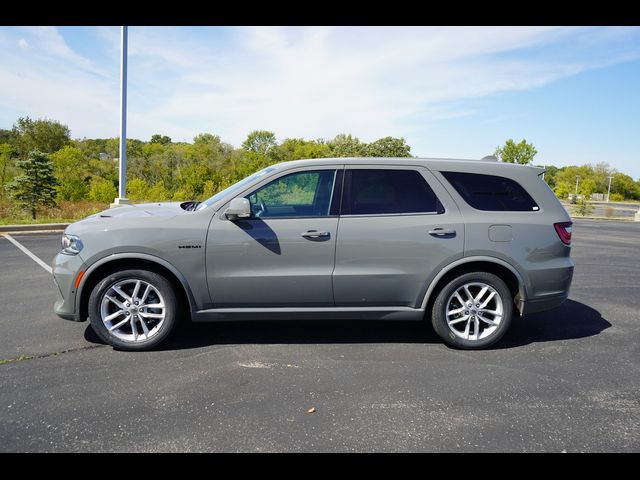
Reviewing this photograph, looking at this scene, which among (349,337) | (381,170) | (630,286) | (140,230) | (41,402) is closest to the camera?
(41,402)

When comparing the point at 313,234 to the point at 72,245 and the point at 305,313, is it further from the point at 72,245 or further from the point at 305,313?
the point at 72,245

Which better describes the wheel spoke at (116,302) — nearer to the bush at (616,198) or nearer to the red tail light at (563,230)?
the red tail light at (563,230)

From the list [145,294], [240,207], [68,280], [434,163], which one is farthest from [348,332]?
[68,280]

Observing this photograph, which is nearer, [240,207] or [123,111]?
[240,207]

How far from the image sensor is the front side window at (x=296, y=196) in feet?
13.4

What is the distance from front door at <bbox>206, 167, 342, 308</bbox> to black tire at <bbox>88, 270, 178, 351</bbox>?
1.34ft

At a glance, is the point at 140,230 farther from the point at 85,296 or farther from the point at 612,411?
the point at 612,411

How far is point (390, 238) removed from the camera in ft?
13.2

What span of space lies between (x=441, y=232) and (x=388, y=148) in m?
44.5

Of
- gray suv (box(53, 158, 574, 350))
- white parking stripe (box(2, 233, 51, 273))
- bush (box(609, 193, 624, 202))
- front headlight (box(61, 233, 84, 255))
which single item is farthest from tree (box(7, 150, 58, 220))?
bush (box(609, 193, 624, 202))

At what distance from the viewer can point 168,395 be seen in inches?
127
